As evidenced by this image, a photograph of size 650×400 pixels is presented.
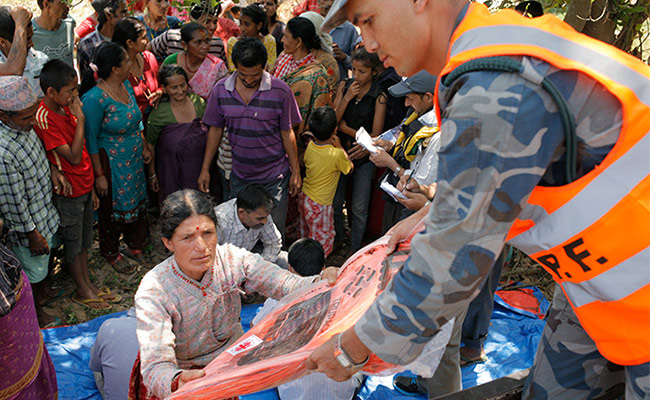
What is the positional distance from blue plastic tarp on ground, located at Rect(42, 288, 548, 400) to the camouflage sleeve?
7.09 feet

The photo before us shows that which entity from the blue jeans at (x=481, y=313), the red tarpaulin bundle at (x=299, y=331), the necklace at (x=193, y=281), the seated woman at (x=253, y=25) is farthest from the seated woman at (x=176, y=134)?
the red tarpaulin bundle at (x=299, y=331)

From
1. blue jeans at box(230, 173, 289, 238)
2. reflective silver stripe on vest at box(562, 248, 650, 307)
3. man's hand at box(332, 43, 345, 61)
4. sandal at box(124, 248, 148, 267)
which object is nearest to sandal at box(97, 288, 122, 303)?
sandal at box(124, 248, 148, 267)

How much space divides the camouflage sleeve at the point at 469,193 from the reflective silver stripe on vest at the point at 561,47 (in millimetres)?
96

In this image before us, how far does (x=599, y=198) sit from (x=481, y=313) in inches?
89.2

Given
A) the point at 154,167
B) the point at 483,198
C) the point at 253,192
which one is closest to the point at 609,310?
the point at 483,198

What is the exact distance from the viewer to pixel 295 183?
4641 millimetres

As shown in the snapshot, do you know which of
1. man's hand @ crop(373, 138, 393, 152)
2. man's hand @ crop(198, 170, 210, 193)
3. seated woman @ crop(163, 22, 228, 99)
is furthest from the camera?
seated woman @ crop(163, 22, 228, 99)

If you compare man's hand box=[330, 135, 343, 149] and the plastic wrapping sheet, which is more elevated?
man's hand box=[330, 135, 343, 149]

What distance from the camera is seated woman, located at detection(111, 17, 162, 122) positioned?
179 inches

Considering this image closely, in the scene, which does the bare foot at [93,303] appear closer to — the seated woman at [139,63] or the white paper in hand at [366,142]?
the seated woman at [139,63]

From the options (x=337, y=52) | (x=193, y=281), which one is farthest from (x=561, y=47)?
(x=337, y=52)

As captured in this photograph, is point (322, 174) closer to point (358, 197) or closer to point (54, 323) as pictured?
point (358, 197)

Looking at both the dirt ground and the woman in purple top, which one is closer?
the woman in purple top

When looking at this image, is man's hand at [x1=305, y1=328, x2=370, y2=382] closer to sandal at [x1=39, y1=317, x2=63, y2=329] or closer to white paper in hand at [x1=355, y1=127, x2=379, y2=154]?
white paper in hand at [x1=355, y1=127, x2=379, y2=154]
